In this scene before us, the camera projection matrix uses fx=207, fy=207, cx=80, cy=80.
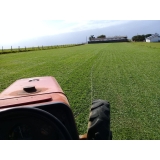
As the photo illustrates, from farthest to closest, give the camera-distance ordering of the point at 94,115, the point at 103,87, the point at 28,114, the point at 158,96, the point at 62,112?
the point at 103,87
the point at 158,96
the point at 94,115
the point at 62,112
the point at 28,114

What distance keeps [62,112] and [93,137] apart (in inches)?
23.7

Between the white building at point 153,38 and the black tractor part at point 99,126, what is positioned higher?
the white building at point 153,38

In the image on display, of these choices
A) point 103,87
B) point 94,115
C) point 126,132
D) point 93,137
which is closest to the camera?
point 93,137

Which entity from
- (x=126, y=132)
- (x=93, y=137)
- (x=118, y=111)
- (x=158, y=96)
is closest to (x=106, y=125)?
(x=93, y=137)

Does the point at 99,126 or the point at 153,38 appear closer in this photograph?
the point at 99,126

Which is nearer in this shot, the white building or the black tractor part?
the black tractor part

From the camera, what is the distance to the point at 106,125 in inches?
75.7

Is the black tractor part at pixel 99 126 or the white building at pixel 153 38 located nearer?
the black tractor part at pixel 99 126

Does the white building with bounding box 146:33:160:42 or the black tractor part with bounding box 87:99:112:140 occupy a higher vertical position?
the white building with bounding box 146:33:160:42

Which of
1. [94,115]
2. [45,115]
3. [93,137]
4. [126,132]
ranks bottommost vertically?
[126,132]

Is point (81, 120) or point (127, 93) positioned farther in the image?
point (127, 93)

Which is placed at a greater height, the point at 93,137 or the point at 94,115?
the point at 94,115

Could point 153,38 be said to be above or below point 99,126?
above

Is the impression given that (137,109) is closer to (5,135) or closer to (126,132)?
(126,132)
